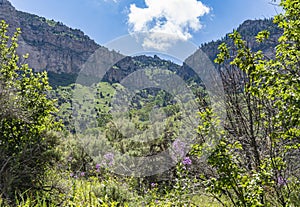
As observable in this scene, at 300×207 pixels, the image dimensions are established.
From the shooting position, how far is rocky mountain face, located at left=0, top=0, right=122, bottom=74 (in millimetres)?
119500

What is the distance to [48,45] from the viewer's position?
420ft

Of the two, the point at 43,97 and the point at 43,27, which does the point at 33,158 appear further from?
the point at 43,27

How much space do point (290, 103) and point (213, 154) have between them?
82cm

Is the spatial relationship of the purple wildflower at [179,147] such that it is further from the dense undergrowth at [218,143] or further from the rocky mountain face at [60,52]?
the rocky mountain face at [60,52]

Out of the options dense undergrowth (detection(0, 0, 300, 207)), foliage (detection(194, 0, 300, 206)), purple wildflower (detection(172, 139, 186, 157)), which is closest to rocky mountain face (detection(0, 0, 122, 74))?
purple wildflower (detection(172, 139, 186, 157))

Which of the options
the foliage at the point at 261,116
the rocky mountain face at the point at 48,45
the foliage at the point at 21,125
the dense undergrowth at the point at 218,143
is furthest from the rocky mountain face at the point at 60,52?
the foliage at the point at 261,116

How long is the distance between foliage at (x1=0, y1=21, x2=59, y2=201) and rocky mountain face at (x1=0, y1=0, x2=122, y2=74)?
117813 millimetres

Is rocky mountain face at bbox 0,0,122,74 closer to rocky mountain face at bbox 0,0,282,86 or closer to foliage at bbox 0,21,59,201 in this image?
rocky mountain face at bbox 0,0,282,86

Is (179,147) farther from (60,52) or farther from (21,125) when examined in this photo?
(60,52)

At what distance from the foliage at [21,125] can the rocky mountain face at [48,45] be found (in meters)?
118

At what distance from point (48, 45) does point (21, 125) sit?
133090 millimetres

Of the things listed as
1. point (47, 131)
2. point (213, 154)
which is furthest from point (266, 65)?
point (47, 131)

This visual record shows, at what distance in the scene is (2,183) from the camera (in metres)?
4.41

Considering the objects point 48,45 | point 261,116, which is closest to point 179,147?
point 261,116
